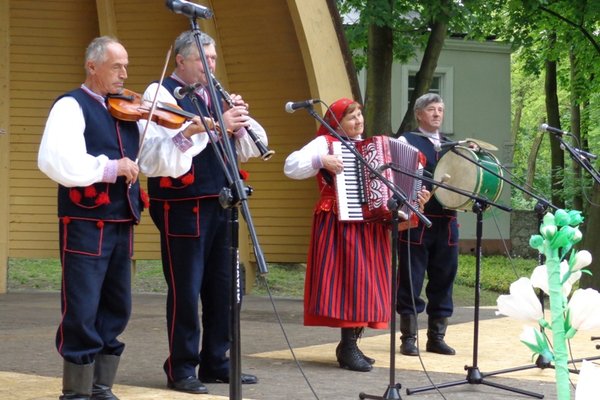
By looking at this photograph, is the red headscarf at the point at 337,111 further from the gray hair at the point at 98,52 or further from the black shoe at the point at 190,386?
the gray hair at the point at 98,52

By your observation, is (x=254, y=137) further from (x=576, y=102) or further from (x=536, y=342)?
(x=576, y=102)

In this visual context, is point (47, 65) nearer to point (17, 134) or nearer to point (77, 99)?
point (17, 134)

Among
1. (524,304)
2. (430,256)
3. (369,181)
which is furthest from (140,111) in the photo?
(524,304)

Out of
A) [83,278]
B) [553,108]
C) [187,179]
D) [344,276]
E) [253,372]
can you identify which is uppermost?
[553,108]

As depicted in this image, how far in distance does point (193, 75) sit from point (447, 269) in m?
2.79

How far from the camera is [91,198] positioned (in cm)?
A: 461

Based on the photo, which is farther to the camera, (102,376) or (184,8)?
(102,376)

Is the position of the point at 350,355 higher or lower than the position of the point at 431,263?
lower

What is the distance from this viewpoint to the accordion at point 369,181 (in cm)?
611

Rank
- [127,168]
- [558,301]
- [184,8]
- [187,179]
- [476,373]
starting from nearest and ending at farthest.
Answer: [558,301], [184,8], [127,168], [187,179], [476,373]

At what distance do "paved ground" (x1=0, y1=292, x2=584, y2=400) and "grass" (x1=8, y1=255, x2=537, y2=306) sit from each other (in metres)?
3.50

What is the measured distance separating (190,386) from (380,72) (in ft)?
35.8

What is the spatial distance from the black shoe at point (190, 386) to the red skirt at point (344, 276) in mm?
1279

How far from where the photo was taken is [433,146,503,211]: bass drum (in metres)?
6.39
